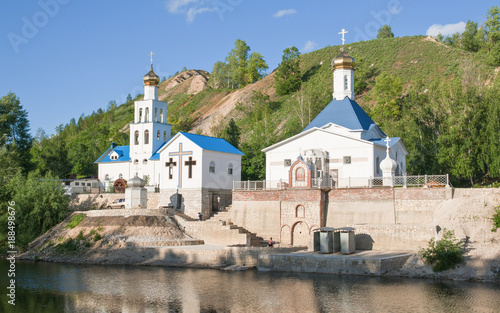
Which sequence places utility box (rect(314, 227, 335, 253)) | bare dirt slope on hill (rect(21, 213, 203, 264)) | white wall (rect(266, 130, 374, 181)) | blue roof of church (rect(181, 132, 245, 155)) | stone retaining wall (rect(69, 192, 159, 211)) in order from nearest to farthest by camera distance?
utility box (rect(314, 227, 335, 253))
bare dirt slope on hill (rect(21, 213, 203, 264))
white wall (rect(266, 130, 374, 181))
blue roof of church (rect(181, 132, 245, 155))
stone retaining wall (rect(69, 192, 159, 211))

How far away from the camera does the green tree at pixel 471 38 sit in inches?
3118

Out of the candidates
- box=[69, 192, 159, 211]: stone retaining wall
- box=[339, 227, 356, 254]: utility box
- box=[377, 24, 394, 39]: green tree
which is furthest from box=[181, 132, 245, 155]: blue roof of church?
box=[377, 24, 394, 39]: green tree

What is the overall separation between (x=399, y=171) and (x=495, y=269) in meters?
14.6

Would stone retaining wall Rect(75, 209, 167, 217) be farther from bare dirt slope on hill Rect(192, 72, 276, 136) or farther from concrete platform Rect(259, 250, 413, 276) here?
bare dirt slope on hill Rect(192, 72, 276, 136)

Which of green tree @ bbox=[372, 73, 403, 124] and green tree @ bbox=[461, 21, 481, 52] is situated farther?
green tree @ bbox=[461, 21, 481, 52]

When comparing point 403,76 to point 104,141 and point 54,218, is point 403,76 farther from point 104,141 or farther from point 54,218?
point 54,218

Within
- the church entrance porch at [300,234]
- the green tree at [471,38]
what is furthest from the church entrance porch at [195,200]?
the green tree at [471,38]

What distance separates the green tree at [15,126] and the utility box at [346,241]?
Result: 117 ft

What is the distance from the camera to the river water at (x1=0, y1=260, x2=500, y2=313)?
19.2 meters

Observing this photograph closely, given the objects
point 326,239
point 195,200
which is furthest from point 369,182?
point 195,200

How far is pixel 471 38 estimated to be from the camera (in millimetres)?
80188

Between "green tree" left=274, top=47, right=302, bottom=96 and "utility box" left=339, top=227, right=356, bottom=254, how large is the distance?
6033cm

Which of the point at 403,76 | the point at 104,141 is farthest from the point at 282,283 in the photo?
the point at 104,141

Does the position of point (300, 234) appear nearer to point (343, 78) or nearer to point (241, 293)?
point (241, 293)
